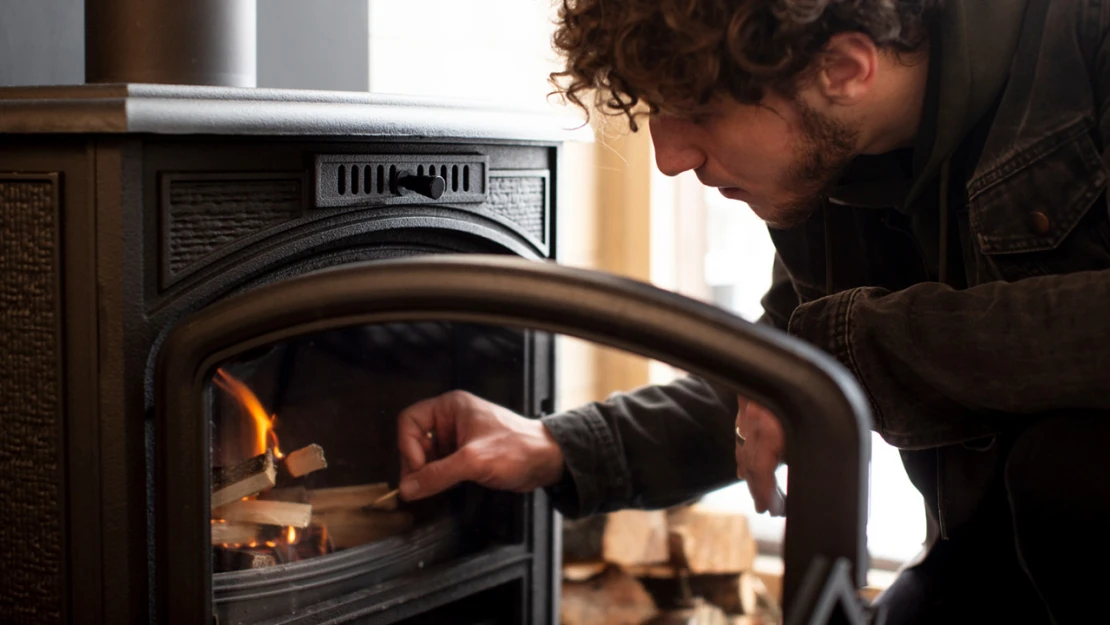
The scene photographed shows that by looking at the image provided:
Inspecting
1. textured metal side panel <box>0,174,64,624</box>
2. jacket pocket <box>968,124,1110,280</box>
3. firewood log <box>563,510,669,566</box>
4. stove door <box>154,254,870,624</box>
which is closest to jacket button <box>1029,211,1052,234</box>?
jacket pocket <box>968,124,1110,280</box>

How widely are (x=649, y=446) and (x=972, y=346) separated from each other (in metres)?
0.42

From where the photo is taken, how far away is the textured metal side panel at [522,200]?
4.45ft

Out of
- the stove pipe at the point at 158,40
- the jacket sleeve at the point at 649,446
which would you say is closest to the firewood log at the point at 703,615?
the jacket sleeve at the point at 649,446

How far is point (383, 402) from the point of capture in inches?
47.5

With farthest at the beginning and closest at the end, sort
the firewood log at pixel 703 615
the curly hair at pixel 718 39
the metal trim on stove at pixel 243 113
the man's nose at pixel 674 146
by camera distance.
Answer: the firewood log at pixel 703 615 < the man's nose at pixel 674 146 < the curly hair at pixel 718 39 < the metal trim on stove at pixel 243 113

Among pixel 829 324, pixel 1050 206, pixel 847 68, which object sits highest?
pixel 847 68

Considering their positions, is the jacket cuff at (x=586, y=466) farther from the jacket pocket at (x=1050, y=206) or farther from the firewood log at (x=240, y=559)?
the jacket pocket at (x=1050, y=206)

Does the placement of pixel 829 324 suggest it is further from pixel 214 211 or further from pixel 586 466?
pixel 214 211

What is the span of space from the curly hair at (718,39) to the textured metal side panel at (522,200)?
23 cm

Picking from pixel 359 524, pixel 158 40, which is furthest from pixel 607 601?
pixel 158 40

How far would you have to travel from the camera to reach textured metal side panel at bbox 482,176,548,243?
136 centimetres

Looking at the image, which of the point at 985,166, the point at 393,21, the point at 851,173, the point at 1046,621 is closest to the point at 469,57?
the point at 393,21

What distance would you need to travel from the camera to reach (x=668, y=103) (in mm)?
1142

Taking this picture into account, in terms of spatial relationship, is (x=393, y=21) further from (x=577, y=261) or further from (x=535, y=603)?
(x=535, y=603)
